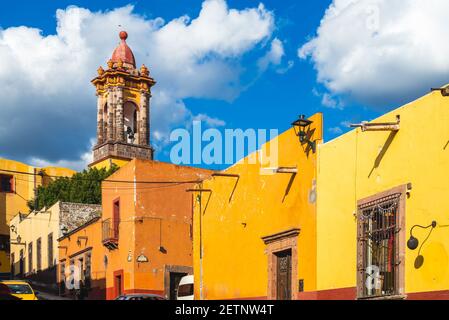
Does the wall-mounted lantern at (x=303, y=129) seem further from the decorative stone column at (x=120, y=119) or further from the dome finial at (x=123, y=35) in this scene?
the dome finial at (x=123, y=35)

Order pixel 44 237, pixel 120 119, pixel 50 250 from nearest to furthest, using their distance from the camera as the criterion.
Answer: pixel 50 250 < pixel 44 237 < pixel 120 119

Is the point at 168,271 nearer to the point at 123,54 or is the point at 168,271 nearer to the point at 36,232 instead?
the point at 36,232

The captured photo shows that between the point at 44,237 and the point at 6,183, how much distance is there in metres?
17.5

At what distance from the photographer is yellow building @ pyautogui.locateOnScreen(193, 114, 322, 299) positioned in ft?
56.7

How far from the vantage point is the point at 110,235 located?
100ft

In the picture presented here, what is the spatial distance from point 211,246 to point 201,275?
3.56ft

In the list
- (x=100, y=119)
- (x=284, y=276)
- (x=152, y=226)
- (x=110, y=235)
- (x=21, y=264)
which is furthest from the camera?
(x=100, y=119)

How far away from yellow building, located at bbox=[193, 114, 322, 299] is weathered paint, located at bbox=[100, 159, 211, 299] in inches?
159

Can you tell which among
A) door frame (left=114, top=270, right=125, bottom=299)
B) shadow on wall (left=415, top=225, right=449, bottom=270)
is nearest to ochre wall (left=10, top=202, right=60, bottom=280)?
door frame (left=114, top=270, right=125, bottom=299)

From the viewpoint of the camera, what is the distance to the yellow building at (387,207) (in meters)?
12.8

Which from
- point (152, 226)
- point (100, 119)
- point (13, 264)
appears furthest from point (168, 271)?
point (100, 119)

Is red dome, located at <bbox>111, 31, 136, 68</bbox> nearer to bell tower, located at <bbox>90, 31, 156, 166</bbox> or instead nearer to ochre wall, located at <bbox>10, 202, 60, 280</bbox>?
bell tower, located at <bbox>90, 31, 156, 166</bbox>

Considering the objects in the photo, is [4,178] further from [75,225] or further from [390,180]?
[390,180]
